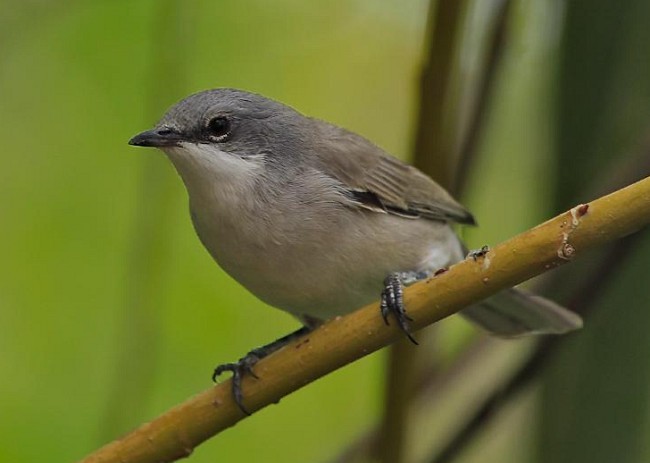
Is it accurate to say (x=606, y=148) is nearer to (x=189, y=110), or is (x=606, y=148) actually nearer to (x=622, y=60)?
(x=622, y=60)

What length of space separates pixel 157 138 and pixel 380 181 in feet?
2.66

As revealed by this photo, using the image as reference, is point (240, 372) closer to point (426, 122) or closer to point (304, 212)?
point (304, 212)

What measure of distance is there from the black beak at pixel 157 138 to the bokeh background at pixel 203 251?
0.39m

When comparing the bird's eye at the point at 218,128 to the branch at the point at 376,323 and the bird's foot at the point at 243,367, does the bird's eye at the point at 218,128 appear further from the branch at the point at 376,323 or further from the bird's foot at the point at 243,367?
the branch at the point at 376,323

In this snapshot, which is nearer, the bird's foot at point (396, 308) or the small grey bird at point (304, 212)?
the bird's foot at point (396, 308)

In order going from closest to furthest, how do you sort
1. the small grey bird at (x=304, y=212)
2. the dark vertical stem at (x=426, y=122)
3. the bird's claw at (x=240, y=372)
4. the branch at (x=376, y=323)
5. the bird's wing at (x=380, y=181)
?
the branch at (x=376, y=323) < the bird's claw at (x=240, y=372) < the dark vertical stem at (x=426, y=122) < the small grey bird at (x=304, y=212) < the bird's wing at (x=380, y=181)

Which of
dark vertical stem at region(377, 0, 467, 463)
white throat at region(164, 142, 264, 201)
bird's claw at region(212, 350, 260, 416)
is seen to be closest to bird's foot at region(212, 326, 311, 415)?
bird's claw at region(212, 350, 260, 416)

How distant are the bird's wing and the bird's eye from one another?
0.30m

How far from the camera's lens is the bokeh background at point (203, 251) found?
2906mm

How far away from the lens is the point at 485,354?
3.50 m

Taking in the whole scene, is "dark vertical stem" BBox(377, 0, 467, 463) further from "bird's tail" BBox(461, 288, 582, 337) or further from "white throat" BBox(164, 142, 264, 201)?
"white throat" BBox(164, 142, 264, 201)

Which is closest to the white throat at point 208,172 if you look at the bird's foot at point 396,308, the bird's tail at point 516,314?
the bird's foot at point 396,308

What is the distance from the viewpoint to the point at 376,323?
2.35 metres

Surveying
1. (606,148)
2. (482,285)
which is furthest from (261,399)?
(606,148)
